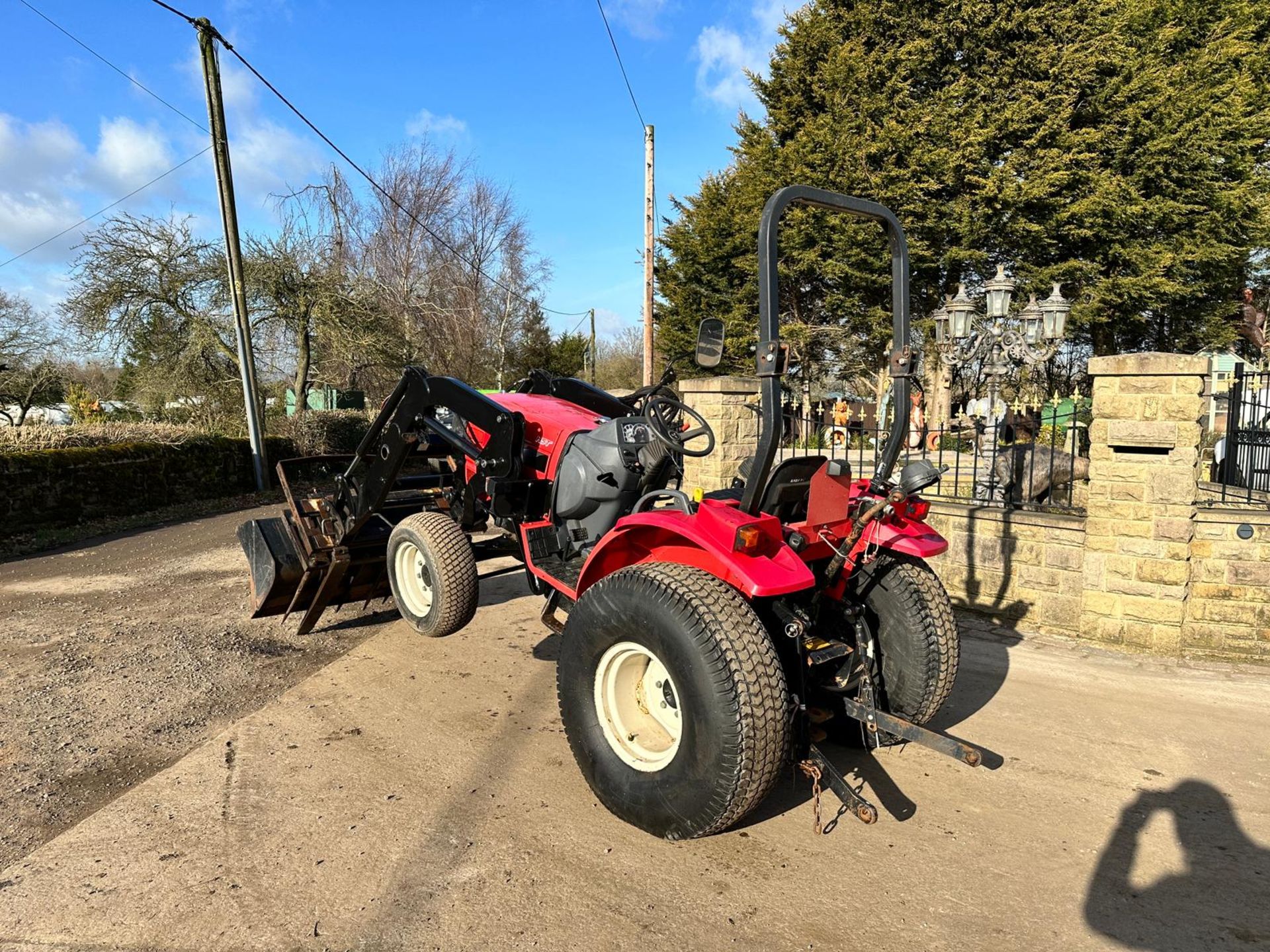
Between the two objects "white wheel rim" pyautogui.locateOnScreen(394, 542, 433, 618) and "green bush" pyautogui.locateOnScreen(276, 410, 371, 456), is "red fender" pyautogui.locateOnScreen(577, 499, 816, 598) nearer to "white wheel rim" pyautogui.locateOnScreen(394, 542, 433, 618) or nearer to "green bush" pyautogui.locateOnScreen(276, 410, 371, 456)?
"white wheel rim" pyautogui.locateOnScreen(394, 542, 433, 618)

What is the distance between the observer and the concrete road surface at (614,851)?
2330 mm

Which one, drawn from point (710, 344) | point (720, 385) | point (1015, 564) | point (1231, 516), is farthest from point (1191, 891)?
point (720, 385)

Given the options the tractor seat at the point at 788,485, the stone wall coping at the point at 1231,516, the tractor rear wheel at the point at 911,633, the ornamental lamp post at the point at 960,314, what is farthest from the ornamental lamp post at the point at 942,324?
the tractor seat at the point at 788,485

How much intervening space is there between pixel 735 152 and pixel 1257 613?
23.2m

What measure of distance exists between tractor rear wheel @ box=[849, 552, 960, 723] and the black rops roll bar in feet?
1.74

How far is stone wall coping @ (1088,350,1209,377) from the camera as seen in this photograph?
4.64 metres

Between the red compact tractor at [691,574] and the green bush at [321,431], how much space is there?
421 inches

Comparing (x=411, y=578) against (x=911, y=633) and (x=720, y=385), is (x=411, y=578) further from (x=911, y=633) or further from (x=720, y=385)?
(x=720, y=385)

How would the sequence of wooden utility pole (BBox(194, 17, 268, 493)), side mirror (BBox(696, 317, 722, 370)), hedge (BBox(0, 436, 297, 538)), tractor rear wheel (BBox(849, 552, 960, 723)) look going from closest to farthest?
side mirror (BBox(696, 317, 722, 370))
tractor rear wheel (BBox(849, 552, 960, 723))
hedge (BBox(0, 436, 297, 538))
wooden utility pole (BBox(194, 17, 268, 493))

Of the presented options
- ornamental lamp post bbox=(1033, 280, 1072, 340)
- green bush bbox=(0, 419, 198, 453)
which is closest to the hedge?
green bush bbox=(0, 419, 198, 453)

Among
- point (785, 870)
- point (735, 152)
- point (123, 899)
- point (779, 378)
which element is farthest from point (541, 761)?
point (735, 152)

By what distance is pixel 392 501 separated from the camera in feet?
17.3

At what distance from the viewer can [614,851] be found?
2.74 metres

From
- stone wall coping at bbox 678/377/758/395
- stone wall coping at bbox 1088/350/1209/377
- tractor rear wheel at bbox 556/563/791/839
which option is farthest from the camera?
stone wall coping at bbox 678/377/758/395
